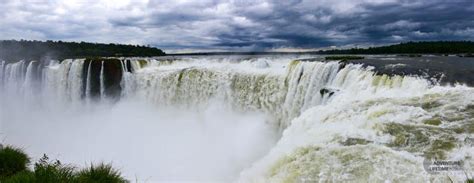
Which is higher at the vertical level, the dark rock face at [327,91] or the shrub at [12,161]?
the dark rock face at [327,91]

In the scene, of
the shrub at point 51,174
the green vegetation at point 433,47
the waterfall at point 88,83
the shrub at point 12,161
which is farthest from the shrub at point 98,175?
the green vegetation at point 433,47

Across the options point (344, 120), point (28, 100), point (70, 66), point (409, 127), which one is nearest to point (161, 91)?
point (70, 66)

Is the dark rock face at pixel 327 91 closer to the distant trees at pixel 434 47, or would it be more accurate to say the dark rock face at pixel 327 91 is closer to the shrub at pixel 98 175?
the shrub at pixel 98 175

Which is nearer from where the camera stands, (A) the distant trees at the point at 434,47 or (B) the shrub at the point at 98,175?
(B) the shrub at the point at 98,175

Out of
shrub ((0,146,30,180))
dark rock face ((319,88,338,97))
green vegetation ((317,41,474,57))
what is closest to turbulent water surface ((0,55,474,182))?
dark rock face ((319,88,338,97))

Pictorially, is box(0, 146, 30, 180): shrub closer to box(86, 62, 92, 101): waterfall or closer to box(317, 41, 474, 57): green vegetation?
box(86, 62, 92, 101): waterfall

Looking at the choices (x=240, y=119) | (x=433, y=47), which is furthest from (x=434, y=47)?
(x=240, y=119)
